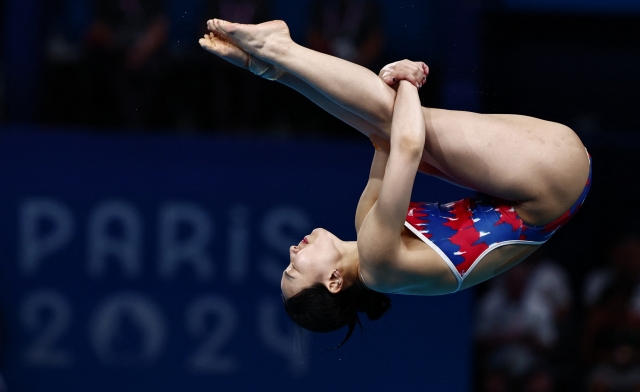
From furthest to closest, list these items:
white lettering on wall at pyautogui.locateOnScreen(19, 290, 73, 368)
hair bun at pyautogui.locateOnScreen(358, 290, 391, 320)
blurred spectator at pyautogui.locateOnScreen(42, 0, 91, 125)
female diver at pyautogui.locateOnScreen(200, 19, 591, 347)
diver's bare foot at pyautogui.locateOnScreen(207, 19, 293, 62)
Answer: blurred spectator at pyautogui.locateOnScreen(42, 0, 91, 125) → white lettering on wall at pyautogui.locateOnScreen(19, 290, 73, 368) → hair bun at pyautogui.locateOnScreen(358, 290, 391, 320) → diver's bare foot at pyautogui.locateOnScreen(207, 19, 293, 62) → female diver at pyautogui.locateOnScreen(200, 19, 591, 347)

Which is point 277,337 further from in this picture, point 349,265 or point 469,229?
point 469,229

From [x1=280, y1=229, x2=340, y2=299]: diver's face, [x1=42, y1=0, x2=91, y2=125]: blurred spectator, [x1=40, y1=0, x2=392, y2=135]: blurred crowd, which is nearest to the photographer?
[x1=280, y1=229, x2=340, y2=299]: diver's face

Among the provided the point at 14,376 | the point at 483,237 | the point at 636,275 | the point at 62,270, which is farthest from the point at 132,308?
the point at 636,275

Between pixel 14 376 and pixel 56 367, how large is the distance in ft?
0.86

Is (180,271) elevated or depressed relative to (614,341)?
elevated

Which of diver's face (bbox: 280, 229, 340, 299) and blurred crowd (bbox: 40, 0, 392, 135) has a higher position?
blurred crowd (bbox: 40, 0, 392, 135)

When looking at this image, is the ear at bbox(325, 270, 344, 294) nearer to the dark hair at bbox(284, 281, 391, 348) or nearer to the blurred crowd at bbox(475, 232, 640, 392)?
the dark hair at bbox(284, 281, 391, 348)

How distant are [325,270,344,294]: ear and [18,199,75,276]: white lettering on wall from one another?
257 centimetres

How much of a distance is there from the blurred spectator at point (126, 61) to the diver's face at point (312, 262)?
8.29 ft

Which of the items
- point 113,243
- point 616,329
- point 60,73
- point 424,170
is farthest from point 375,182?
point 616,329

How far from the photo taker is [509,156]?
3.05 m

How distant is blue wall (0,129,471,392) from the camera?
5.39 metres

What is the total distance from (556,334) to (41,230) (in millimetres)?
3530

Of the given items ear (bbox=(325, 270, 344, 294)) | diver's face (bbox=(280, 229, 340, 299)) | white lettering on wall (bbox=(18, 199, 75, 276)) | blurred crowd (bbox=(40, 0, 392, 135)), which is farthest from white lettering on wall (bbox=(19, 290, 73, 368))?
ear (bbox=(325, 270, 344, 294))
